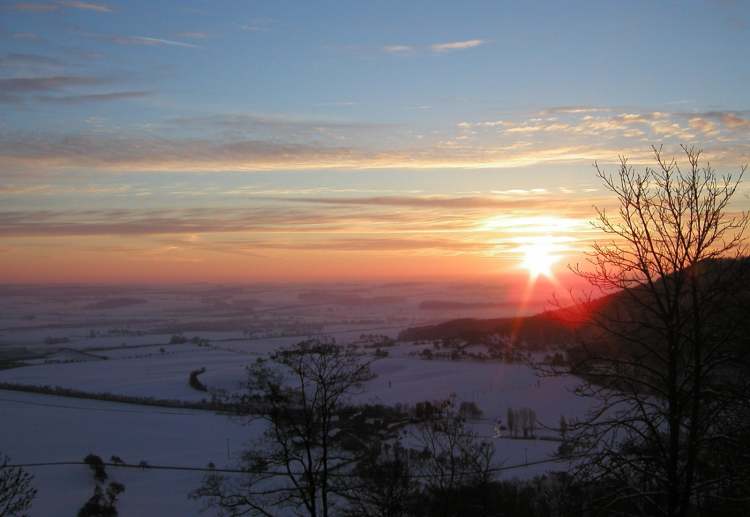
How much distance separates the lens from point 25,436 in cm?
2319

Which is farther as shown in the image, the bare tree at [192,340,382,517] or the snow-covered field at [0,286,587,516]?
the snow-covered field at [0,286,587,516]

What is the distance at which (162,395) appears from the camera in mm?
33469

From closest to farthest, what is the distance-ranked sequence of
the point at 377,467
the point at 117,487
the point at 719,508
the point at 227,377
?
the point at 719,508
the point at 377,467
the point at 117,487
the point at 227,377

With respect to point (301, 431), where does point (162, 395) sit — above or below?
below

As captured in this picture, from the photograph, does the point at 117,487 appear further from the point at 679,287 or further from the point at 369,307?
the point at 369,307

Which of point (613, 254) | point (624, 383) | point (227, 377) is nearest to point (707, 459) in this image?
point (624, 383)

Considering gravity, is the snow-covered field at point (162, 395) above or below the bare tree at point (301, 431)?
below

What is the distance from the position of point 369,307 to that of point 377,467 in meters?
94.4

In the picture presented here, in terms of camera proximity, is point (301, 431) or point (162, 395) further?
point (162, 395)

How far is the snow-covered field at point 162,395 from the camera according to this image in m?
18.0

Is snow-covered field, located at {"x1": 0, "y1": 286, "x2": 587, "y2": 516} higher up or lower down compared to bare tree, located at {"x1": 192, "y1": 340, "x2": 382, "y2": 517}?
lower down

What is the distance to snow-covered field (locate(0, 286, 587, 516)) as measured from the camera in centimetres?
1795

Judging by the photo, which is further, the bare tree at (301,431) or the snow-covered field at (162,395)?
the snow-covered field at (162,395)

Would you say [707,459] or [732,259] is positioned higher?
[732,259]
